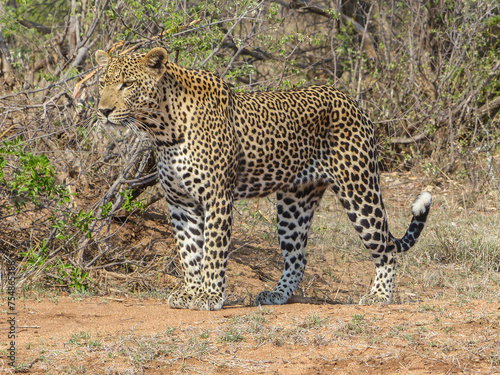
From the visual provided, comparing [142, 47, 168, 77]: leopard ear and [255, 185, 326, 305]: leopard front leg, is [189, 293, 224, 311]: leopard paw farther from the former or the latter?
[142, 47, 168, 77]: leopard ear

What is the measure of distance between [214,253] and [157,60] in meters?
1.57

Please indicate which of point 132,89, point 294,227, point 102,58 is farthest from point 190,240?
point 102,58

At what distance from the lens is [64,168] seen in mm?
7219

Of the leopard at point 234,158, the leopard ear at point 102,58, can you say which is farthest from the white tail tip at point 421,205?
the leopard ear at point 102,58

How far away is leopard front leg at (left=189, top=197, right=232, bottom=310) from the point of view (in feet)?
19.1

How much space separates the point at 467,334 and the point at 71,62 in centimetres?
532

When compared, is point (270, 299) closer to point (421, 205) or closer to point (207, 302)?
point (207, 302)

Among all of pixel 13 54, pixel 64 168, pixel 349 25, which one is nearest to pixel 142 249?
pixel 64 168

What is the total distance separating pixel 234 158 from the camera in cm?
602

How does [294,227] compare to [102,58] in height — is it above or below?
below

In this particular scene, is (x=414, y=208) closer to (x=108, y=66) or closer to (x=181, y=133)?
(x=181, y=133)

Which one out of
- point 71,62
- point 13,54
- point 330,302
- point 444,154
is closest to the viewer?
point 330,302

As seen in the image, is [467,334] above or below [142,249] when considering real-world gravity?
above

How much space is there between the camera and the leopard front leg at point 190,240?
20.0 ft
